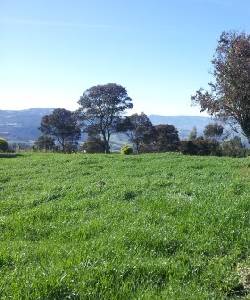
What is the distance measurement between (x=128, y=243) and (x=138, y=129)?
301 ft

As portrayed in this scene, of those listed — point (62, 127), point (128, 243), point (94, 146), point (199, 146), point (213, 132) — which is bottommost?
point (94, 146)

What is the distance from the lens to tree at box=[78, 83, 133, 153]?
9612 centimetres

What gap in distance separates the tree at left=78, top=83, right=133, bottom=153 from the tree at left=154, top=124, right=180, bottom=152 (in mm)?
7768

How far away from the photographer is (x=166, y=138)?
9644cm

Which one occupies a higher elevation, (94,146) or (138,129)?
(138,129)

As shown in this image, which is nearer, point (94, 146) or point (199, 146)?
point (199, 146)

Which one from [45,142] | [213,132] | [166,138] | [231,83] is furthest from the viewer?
[45,142]

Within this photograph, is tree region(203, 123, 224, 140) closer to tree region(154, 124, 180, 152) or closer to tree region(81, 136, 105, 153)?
tree region(154, 124, 180, 152)

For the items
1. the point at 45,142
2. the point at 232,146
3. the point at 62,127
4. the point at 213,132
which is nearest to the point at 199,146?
the point at 232,146

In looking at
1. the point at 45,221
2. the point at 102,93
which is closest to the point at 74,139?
the point at 102,93

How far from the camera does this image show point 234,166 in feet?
83.6

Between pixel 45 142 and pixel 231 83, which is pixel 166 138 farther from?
pixel 231 83

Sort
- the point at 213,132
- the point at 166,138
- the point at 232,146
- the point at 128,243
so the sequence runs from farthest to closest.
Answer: the point at 166,138, the point at 213,132, the point at 232,146, the point at 128,243

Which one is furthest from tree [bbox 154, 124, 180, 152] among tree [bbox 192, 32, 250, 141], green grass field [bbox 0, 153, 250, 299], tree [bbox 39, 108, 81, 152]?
green grass field [bbox 0, 153, 250, 299]
